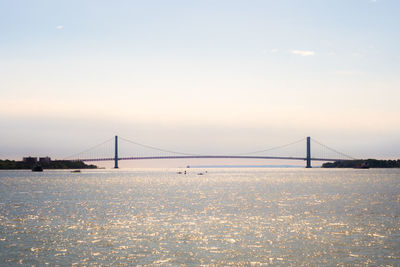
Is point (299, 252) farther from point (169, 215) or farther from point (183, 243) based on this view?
point (169, 215)

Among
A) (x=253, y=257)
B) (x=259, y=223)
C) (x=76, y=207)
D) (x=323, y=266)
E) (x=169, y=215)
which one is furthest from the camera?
(x=76, y=207)

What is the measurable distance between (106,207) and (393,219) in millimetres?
30219

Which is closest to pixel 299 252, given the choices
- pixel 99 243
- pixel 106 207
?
pixel 99 243

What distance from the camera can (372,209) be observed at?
1987 inches

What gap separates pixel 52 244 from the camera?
28.8 m

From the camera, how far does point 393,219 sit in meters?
41.0

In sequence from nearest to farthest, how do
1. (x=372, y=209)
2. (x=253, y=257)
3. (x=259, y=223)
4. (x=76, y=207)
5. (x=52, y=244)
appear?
(x=253, y=257) → (x=52, y=244) → (x=259, y=223) → (x=372, y=209) → (x=76, y=207)

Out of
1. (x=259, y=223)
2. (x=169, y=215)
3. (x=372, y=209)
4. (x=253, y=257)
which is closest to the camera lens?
(x=253, y=257)

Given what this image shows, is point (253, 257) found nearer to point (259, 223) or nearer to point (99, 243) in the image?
point (99, 243)

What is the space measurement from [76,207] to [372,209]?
3199 centimetres

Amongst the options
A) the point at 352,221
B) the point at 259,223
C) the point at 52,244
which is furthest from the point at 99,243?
the point at 352,221

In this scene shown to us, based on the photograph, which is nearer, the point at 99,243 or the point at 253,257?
the point at 253,257

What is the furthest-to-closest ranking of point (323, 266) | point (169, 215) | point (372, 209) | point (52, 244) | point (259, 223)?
point (372, 209)
point (169, 215)
point (259, 223)
point (52, 244)
point (323, 266)

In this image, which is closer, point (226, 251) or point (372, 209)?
point (226, 251)
